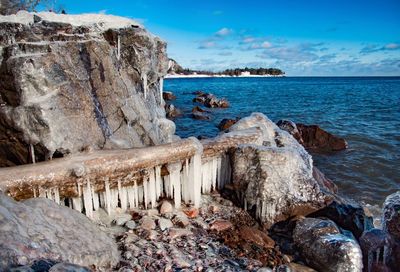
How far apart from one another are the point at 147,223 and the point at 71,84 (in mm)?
3691

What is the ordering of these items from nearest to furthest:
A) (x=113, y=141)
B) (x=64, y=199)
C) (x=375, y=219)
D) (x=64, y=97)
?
(x=64, y=199) → (x=64, y=97) → (x=113, y=141) → (x=375, y=219)

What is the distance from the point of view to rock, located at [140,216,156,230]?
631 centimetres

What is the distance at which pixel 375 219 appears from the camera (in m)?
9.04

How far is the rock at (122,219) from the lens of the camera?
252 inches

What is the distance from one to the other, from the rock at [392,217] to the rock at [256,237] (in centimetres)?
228

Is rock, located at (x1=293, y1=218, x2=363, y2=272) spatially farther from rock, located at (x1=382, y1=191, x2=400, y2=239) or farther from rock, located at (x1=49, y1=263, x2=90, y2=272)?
rock, located at (x1=49, y1=263, x2=90, y2=272)

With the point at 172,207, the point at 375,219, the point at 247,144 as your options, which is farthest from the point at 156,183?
the point at 375,219

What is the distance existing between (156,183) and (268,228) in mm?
2868

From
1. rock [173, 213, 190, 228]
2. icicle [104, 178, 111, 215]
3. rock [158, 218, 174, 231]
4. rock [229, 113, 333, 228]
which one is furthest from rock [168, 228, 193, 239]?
rock [229, 113, 333, 228]

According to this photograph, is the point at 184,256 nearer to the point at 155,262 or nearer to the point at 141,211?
the point at 155,262

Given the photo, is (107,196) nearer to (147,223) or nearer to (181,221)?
(147,223)

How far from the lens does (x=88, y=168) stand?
6.28 m

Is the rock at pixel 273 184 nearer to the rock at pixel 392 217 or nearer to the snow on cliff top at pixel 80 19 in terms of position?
the rock at pixel 392 217

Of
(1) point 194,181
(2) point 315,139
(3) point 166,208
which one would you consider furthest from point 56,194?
(2) point 315,139
